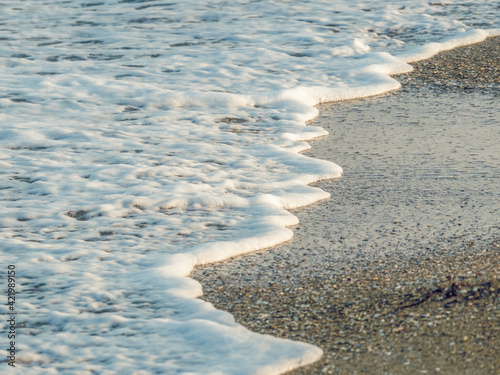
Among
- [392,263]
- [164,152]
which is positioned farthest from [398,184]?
[164,152]

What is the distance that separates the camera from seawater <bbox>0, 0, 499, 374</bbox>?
8.60 ft

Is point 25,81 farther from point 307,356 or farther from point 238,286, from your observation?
point 307,356

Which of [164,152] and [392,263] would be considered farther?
[164,152]

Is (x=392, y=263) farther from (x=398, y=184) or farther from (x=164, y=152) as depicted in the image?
(x=164, y=152)

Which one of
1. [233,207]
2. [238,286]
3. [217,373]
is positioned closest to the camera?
[217,373]

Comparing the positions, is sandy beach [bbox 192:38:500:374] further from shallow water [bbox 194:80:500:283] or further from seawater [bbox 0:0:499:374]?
seawater [bbox 0:0:499:374]

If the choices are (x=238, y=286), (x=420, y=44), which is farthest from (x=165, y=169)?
(x=420, y=44)

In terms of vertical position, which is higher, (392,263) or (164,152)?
(164,152)

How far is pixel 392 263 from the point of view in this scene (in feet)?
10.00

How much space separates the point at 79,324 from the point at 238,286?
0.69m

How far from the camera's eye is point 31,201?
3.90 metres

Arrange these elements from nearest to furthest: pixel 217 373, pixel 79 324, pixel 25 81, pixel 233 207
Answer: pixel 217 373, pixel 79 324, pixel 233 207, pixel 25 81

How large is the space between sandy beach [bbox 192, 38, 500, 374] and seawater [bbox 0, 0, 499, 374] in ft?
0.46

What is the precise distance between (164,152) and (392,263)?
211cm
